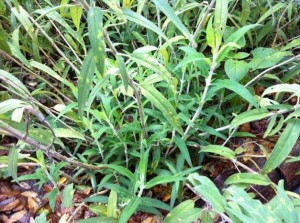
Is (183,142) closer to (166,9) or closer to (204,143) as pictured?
(204,143)

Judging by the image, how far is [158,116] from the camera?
1207mm

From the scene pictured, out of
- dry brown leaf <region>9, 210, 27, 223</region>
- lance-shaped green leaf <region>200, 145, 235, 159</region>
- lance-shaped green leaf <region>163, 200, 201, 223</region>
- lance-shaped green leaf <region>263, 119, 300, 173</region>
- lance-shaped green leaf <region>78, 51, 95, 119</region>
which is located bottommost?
dry brown leaf <region>9, 210, 27, 223</region>

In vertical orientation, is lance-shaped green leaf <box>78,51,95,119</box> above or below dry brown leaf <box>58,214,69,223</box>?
above

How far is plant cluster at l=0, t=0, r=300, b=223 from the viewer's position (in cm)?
85

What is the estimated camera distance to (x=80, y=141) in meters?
1.30

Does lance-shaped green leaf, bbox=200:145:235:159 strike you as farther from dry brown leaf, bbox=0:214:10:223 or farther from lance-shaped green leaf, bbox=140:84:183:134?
dry brown leaf, bbox=0:214:10:223

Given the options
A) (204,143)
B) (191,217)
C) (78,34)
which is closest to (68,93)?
(78,34)

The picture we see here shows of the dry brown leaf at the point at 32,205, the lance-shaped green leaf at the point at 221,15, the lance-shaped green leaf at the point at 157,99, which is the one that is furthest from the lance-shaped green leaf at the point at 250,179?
the dry brown leaf at the point at 32,205

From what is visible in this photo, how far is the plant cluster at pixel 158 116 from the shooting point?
853 millimetres

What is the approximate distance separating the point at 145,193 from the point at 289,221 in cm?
58


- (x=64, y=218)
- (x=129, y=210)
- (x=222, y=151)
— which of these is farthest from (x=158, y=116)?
(x=64, y=218)

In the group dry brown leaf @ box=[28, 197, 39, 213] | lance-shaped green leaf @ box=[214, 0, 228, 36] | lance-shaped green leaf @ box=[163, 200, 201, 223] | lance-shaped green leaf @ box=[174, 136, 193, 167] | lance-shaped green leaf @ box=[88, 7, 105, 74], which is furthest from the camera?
dry brown leaf @ box=[28, 197, 39, 213]

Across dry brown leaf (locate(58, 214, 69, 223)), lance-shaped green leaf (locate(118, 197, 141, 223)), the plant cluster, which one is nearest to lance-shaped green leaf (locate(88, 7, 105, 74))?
the plant cluster

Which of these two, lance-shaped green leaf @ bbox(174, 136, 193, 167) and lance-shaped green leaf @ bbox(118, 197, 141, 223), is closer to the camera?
lance-shaped green leaf @ bbox(118, 197, 141, 223)
